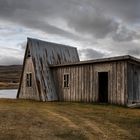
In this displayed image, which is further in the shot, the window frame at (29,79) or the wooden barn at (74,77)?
the window frame at (29,79)

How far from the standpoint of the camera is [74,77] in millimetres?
22125

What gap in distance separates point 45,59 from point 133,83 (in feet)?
30.1

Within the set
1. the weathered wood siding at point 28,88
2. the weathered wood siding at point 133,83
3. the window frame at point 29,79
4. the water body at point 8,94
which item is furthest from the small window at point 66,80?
the water body at point 8,94

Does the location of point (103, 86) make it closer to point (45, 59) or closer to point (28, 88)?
point (45, 59)

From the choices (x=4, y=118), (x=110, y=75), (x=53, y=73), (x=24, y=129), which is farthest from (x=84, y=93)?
(x=24, y=129)

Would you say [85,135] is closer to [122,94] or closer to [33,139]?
[33,139]

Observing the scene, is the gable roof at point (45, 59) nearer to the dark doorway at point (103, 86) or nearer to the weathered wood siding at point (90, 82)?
the weathered wood siding at point (90, 82)

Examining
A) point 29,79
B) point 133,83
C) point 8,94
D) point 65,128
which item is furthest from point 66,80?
point 8,94

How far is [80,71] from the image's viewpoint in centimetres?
2166

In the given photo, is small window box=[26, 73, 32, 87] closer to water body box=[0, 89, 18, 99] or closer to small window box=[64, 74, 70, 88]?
small window box=[64, 74, 70, 88]

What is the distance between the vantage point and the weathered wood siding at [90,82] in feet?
61.0

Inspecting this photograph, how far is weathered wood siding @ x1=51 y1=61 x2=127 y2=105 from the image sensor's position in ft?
61.0

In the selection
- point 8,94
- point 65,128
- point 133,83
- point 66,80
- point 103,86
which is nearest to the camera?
point 65,128

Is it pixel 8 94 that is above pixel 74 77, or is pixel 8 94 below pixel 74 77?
below
